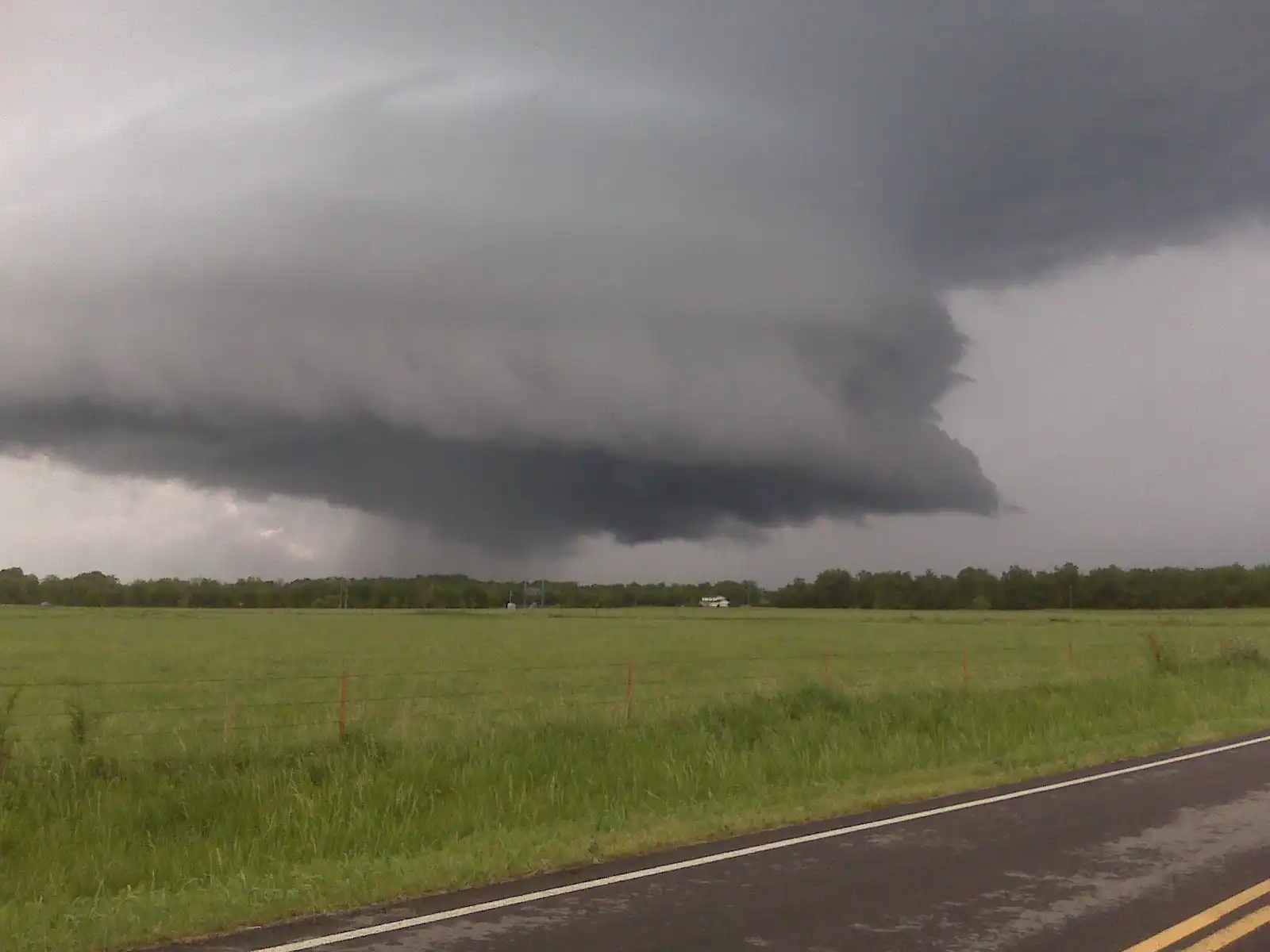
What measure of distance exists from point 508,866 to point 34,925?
393 centimetres

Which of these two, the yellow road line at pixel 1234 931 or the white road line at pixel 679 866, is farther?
the white road line at pixel 679 866

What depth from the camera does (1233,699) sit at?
88.6ft

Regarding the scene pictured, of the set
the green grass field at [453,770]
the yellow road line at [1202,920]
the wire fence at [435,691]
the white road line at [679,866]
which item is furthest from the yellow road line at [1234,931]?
the wire fence at [435,691]

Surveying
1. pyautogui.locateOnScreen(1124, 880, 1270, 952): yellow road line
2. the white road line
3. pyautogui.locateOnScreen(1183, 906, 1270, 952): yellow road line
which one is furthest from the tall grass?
pyautogui.locateOnScreen(1183, 906, 1270, 952): yellow road line

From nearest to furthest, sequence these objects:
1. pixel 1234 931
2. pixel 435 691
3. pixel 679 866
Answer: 1. pixel 1234 931
2. pixel 679 866
3. pixel 435 691

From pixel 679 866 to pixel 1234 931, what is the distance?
15.2ft

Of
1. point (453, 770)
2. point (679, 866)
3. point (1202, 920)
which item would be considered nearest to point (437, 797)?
point (453, 770)

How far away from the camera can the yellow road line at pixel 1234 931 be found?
758cm

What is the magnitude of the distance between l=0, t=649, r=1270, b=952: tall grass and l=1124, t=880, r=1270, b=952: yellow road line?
4888mm

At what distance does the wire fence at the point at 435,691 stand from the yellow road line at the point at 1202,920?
11.2 meters

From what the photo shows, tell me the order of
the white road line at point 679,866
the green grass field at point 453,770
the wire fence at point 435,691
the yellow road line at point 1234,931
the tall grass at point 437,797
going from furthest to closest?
the wire fence at point 435,691
the green grass field at point 453,770
the tall grass at point 437,797
the white road line at point 679,866
the yellow road line at point 1234,931

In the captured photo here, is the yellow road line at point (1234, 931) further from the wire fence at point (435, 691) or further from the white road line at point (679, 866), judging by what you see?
the wire fence at point (435, 691)

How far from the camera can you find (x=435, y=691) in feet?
111

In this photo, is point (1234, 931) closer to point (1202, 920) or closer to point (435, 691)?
point (1202, 920)
